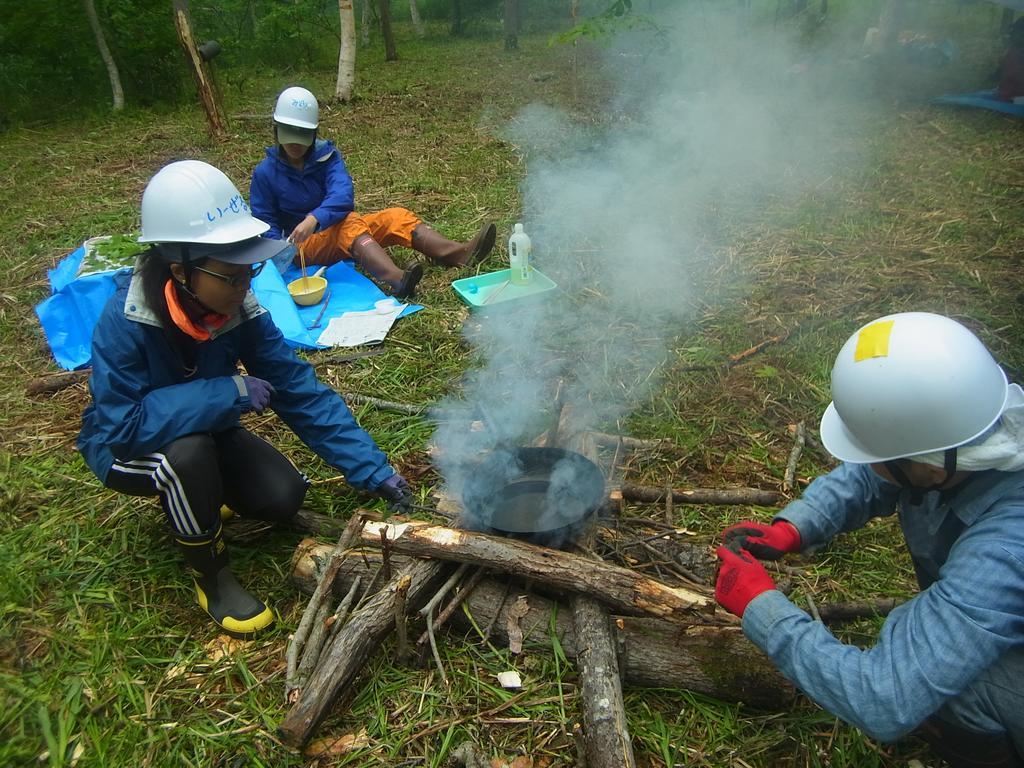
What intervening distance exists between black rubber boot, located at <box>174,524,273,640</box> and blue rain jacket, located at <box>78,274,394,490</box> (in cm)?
36

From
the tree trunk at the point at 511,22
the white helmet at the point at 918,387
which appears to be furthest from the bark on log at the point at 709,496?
the tree trunk at the point at 511,22

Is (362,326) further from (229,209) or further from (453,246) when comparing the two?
(229,209)

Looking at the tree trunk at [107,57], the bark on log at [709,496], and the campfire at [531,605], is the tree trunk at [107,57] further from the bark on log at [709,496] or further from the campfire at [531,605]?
the bark on log at [709,496]

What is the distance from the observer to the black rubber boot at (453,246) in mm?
5090

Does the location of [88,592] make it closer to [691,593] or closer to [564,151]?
[691,593]

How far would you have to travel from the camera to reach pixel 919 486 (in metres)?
1.69

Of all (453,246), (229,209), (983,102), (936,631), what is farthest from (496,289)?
(983,102)

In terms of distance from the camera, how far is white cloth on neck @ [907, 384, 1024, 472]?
60.1 inches

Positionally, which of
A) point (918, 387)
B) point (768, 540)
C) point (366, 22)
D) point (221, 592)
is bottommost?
point (366, 22)

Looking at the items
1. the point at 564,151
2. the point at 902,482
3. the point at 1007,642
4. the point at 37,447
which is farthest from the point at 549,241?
the point at 1007,642

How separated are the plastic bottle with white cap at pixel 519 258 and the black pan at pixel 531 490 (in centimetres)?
226

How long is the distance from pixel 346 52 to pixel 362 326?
25.6ft

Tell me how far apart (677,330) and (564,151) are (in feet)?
13.9

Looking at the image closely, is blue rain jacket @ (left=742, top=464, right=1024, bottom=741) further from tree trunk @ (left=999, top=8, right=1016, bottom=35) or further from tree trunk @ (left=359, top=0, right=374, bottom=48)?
tree trunk @ (left=359, top=0, right=374, bottom=48)
